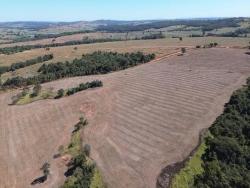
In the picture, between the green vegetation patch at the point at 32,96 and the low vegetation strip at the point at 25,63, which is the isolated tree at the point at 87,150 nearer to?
the green vegetation patch at the point at 32,96

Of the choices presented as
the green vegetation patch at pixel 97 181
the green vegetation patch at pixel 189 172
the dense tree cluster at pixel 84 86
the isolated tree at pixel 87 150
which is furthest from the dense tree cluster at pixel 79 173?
the dense tree cluster at pixel 84 86

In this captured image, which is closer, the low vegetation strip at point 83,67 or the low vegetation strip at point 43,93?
the low vegetation strip at point 43,93

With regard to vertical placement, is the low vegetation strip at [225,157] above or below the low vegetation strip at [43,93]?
above

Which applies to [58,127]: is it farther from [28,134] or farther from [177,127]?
[177,127]

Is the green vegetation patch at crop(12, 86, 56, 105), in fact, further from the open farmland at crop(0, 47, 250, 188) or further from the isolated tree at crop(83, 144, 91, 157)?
the isolated tree at crop(83, 144, 91, 157)

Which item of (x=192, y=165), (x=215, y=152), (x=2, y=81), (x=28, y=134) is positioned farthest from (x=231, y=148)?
(x=2, y=81)

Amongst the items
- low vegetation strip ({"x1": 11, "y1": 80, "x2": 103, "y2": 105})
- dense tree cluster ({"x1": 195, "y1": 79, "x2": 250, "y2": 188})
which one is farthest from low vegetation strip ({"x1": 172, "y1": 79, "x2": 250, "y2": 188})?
low vegetation strip ({"x1": 11, "y1": 80, "x2": 103, "y2": 105})

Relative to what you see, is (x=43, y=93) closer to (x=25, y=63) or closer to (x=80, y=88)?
(x=80, y=88)
